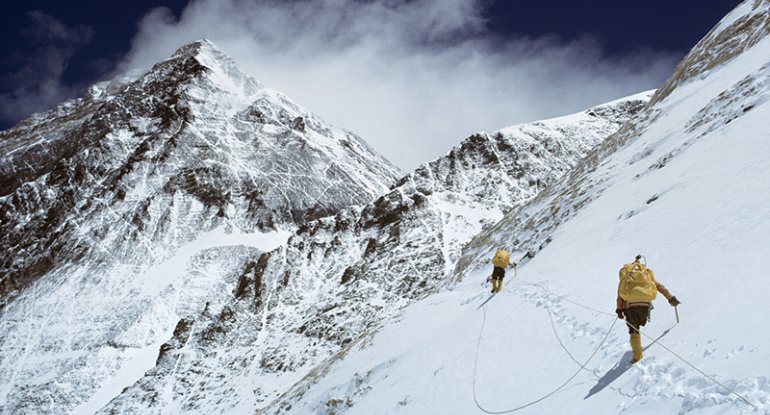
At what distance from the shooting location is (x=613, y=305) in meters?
14.5

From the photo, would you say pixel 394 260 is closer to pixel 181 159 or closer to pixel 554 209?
pixel 554 209

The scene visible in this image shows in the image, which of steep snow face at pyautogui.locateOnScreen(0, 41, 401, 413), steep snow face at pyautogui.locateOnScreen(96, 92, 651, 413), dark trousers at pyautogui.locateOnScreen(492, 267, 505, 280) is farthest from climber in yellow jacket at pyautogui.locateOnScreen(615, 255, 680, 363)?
steep snow face at pyautogui.locateOnScreen(0, 41, 401, 413)

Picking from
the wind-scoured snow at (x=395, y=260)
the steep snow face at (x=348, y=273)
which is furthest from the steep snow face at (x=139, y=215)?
the steep snow face at (x=348, y=273)

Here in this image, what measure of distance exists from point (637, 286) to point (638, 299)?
0.26 meters

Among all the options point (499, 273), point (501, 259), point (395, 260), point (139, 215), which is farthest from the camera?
point (139, 215)

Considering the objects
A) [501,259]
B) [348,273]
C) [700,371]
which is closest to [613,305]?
[700,371]

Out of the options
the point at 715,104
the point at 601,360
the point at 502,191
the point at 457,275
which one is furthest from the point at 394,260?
the point at 601,360

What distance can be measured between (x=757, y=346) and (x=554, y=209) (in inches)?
1003

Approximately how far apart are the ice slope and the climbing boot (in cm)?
15

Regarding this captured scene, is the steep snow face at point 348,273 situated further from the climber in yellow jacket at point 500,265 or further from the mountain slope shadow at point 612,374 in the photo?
the mountain slope shadow at point 612,374

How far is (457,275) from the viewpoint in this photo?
38.0 meters

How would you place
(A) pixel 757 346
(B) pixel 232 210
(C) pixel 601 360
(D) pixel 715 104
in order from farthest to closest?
(B) pixel 232 210 < (D) pixel 715 104 < (C) pixel 601 360 < (A) pixel 757 346

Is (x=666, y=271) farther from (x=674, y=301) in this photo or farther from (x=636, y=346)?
(x=636, y=346)

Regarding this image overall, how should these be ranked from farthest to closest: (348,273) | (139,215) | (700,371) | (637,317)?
(139,215), (348,273), (637,317), (700,371)
